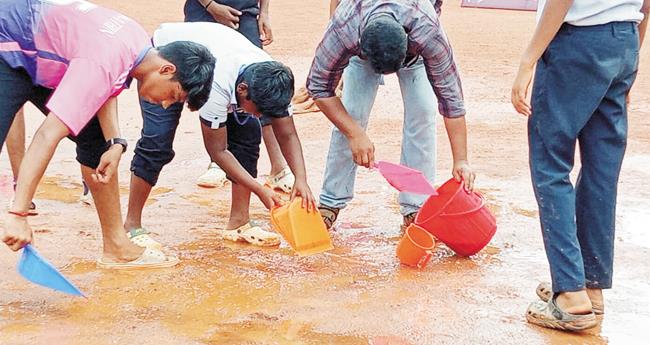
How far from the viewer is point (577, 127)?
12.6ft

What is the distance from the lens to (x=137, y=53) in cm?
397

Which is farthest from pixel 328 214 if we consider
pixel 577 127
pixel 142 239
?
pixel 577 127

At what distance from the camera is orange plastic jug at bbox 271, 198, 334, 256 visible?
4590 mm

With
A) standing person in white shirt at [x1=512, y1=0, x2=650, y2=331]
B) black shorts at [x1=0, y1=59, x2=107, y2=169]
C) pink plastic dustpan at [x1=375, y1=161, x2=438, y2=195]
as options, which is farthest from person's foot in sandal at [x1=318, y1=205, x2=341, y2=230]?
standing person in white shirt at [x1=512, y1=0, x2=650, y2=331]

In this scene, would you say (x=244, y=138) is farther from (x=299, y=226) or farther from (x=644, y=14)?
(x=644, y=14)

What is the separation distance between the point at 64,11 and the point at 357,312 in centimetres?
167

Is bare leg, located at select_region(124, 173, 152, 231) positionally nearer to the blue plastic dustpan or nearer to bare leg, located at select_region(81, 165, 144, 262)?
bare leg, located at select_region(81, 165, 144, 262)

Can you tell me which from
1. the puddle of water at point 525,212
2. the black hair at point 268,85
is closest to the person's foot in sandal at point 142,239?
the black hair at point 268,85

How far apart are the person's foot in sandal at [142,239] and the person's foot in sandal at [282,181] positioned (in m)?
1.43

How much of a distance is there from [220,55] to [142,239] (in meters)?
0.96

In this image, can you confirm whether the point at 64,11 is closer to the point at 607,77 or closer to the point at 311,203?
the point at 311,203

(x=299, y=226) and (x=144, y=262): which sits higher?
(x=299, y=226)

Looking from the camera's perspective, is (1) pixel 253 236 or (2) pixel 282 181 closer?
(1) pixel 253 236

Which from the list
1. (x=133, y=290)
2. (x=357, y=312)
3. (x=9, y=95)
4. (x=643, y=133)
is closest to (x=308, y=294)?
(x=357, y=312)
